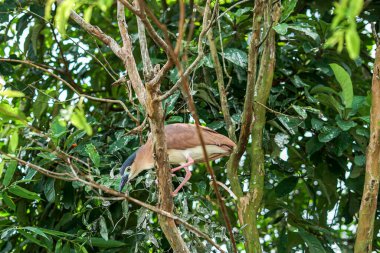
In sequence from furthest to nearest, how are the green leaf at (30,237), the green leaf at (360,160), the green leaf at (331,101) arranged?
the green leaf at (360,160) < the green leaf at (331,101) < the green leaf at (30,237)

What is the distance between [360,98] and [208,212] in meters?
1.34

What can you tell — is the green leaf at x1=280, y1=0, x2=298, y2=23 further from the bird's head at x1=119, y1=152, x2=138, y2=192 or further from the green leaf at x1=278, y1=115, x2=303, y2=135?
the bird's head at x1=119, y1=152, x2=138, y2=192

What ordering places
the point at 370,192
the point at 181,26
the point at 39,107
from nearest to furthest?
the point at 181,26
the point at 370,192
the point at 39,107

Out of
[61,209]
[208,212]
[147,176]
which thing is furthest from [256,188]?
[61,209]

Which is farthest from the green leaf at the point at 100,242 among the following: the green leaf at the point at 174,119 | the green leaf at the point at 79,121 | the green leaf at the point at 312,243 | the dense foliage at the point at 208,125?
the green leaf at the point at 79,121

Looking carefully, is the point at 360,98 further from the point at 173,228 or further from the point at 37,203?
the point at 37,203

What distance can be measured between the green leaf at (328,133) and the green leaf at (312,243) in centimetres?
77

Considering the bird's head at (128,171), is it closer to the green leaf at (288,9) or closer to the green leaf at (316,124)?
the green leaf at (316,124)

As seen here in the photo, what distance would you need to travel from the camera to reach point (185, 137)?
15.4 feet

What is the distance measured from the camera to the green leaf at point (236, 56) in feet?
16.5

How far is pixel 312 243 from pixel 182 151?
3.88ft

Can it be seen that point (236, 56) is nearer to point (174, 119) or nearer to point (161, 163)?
point (174, 119)

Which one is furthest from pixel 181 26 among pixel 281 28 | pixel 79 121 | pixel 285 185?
pixel 285 185

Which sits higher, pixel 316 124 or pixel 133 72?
pixel 133 72
